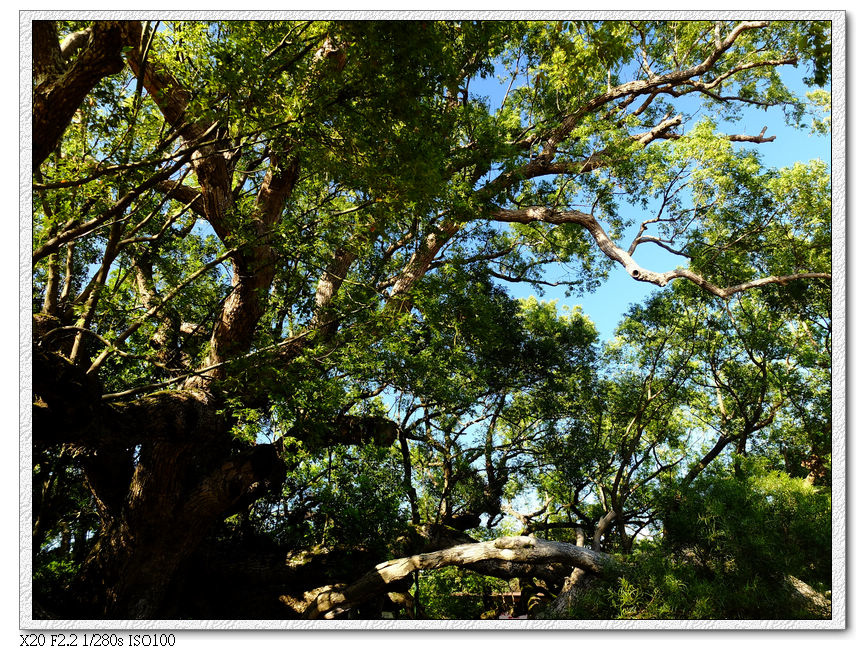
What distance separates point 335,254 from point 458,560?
8.46 feet

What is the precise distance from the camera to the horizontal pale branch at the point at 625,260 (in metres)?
3.53

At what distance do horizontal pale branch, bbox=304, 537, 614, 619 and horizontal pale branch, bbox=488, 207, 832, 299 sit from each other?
2.08 meters

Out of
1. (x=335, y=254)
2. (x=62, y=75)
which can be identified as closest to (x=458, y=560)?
(x=335, y=254)

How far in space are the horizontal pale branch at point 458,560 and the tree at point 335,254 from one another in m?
0.05

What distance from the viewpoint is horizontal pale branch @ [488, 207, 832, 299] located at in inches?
139

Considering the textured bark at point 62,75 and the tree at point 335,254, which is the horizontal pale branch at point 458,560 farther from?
the textured bark at point 62,75

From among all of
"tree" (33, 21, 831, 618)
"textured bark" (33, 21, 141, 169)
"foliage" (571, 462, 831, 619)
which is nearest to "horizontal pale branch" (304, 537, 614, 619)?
"tree" (33, 21, 831, 618)

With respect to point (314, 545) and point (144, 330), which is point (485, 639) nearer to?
point (314, 545)

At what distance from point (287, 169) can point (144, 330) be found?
1.68 meters

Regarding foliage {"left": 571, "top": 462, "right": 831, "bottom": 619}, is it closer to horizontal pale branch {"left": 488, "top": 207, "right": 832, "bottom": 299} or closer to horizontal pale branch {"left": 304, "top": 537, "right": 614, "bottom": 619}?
horizontal pale branch {"left": 304, "top": 537, "right": 614, "bottom": 619}

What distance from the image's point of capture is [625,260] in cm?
379

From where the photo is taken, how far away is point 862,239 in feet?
8.86

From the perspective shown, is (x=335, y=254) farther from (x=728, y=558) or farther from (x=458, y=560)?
(x=728, y=558)

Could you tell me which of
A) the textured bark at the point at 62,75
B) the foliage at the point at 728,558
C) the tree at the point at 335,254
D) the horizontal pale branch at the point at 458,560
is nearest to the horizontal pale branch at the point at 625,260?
the tree at the point at 335,254
